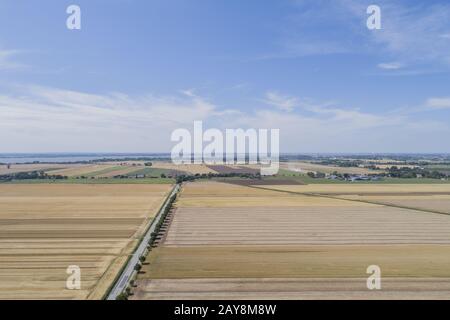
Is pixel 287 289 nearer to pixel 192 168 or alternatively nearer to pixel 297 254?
pixel 297 254

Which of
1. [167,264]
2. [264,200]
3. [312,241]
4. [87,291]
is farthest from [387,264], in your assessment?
[264,200]

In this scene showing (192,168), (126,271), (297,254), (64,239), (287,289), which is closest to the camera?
(287,289)

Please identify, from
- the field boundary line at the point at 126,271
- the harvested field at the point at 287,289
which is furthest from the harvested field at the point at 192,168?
the harvested field at the point at 287,289

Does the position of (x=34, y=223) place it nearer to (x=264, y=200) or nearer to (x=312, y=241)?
(x=312, y=241)

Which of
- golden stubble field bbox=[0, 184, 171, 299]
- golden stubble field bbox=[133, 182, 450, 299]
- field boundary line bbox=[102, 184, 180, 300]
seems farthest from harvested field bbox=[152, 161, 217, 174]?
field boundary line bbox=[102, 184, 180, 300]

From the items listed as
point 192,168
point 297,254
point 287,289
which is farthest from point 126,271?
point 192,168

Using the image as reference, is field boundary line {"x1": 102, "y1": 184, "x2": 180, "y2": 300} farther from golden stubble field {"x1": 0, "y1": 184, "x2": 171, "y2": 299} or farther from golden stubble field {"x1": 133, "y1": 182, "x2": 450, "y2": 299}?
golden stubble field {"x1": 133, "y1": 182, "x2": 450, "y2": 299}
